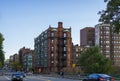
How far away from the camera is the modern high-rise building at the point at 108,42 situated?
187625 millimetres

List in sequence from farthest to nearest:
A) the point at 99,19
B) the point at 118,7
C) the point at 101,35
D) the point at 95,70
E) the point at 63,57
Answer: the point at 101,35, the point at 63,57, the point at 95,70, the point at 99,19, the point at 118,7

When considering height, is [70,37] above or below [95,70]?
above

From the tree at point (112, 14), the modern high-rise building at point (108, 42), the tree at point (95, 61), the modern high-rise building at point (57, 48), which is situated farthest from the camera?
the modern high-rise building at point (108, 42)

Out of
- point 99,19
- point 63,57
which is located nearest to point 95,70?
point 63,57

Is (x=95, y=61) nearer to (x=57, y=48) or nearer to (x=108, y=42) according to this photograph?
(x=57, y=48)

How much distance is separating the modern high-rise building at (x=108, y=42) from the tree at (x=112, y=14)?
6399 inches

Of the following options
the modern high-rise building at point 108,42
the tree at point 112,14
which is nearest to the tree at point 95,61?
the tree at point 112,14

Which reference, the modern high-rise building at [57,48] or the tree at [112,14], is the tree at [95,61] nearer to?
the modern high-rise building at [57,48]

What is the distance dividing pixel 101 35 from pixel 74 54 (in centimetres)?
1846

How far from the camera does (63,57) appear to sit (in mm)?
153750

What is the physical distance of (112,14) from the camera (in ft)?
78.7

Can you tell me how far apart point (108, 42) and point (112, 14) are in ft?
550

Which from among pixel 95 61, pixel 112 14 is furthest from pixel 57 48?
pixel 112 14

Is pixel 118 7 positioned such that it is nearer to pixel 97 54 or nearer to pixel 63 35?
pixel 97 54
